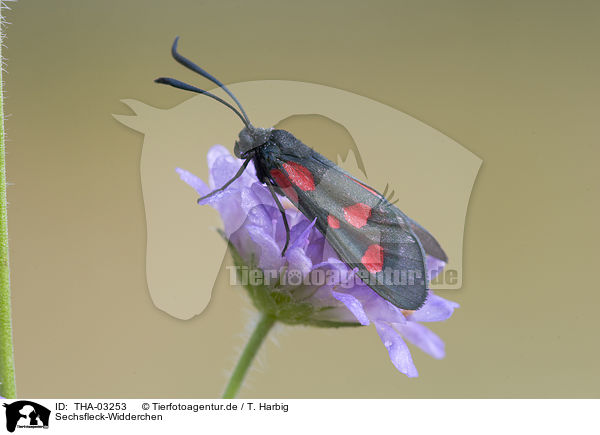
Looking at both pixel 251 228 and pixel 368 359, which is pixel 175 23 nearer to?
pixel 368 359

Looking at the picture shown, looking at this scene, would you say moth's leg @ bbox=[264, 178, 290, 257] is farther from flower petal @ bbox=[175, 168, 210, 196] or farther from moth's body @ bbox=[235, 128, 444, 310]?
flower petal @ bbox=[175, 168, 210, 196]

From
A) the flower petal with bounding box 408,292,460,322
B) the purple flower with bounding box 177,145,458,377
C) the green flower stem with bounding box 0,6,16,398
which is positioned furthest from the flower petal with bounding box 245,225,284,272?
the green flower stem with bounding box 0,6,16,398

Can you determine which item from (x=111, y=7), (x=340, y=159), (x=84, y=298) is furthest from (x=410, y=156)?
(x=111, y=7)

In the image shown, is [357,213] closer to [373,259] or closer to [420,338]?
[373,259]

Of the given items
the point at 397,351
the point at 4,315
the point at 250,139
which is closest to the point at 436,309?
the point at 397,351

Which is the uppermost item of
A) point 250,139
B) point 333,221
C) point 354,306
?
point 250,139
